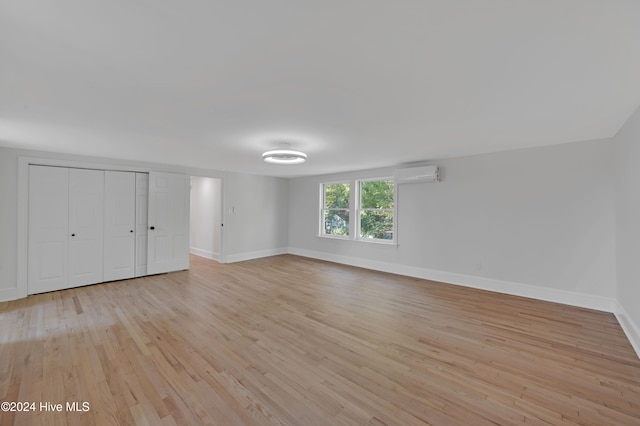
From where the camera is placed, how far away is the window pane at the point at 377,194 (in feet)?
19.4

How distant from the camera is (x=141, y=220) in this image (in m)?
5.25

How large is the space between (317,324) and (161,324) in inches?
73.7

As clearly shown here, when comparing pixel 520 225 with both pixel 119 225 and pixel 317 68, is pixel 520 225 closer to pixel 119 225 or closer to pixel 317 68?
pixel 317 68

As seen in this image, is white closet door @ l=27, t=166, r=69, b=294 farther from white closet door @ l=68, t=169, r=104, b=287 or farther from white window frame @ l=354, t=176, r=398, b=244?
white window frame @ l=354, t=176, r=398, b=244

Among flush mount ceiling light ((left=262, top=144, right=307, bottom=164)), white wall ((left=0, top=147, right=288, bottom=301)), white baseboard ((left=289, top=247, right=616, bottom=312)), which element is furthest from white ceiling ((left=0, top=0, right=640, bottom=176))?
white baseboard ((left=289, top=247, right=616, bottom=312))

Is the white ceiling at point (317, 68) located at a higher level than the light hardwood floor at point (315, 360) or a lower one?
higher

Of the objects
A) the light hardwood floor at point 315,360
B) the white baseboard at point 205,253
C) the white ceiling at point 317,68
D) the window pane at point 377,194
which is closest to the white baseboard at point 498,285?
the light hardwood floor at point 315,360

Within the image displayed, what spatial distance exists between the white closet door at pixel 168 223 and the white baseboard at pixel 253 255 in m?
1.05

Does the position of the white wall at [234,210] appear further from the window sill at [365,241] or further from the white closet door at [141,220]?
the window sill at [365,241]

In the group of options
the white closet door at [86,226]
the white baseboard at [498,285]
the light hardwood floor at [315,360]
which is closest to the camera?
the light hardwood floor at [315,360]

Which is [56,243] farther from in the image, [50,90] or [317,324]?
[317,324]

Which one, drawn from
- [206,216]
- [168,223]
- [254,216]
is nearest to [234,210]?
[254,216]

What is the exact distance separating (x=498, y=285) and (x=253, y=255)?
A: 18.4 feet

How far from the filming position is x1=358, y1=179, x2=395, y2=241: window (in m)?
5.91
